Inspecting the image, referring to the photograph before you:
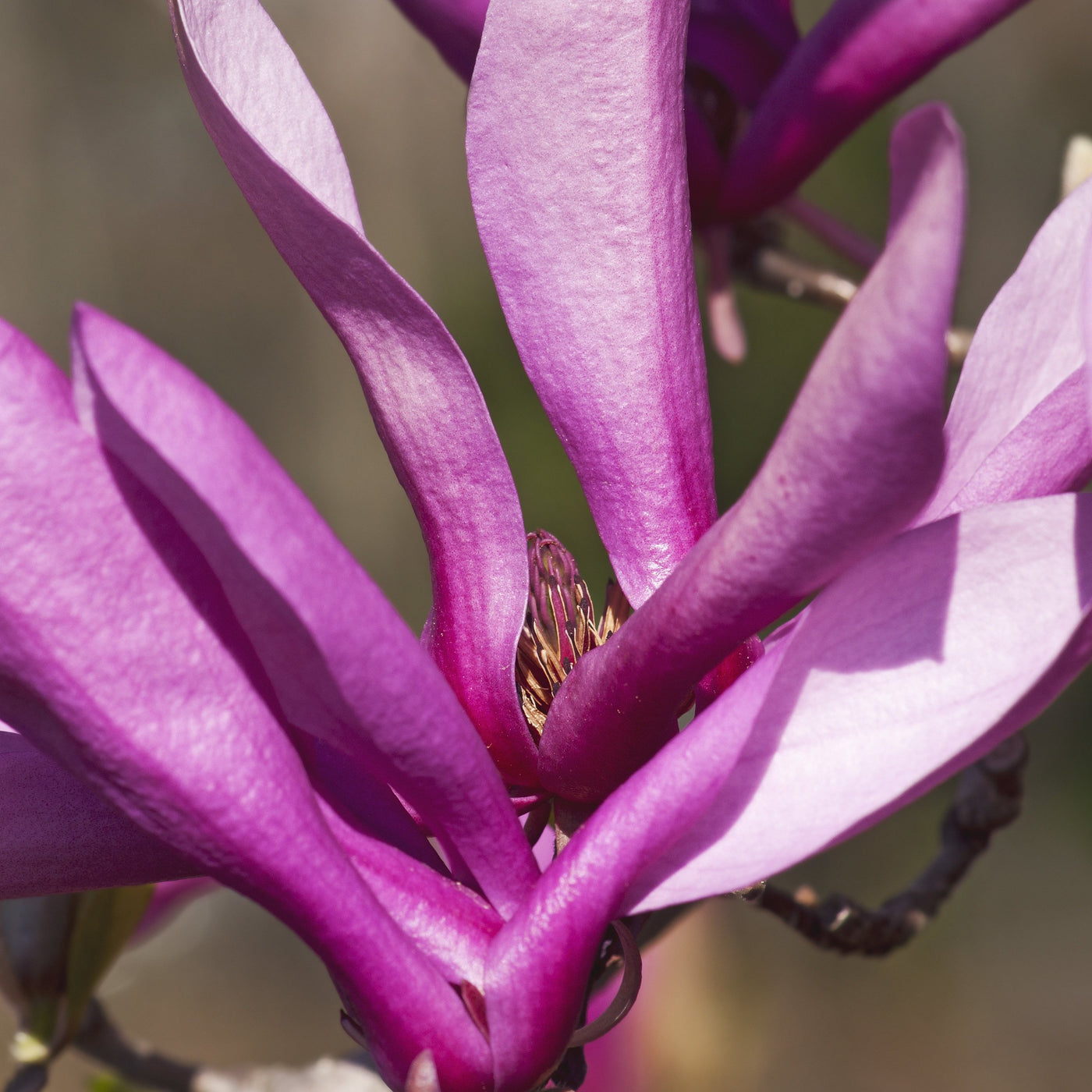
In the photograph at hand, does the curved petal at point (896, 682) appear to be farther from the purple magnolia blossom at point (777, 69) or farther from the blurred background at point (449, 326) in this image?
the blurred background at point (449, 326)

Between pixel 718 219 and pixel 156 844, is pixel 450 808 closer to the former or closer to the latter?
pixel 156 844

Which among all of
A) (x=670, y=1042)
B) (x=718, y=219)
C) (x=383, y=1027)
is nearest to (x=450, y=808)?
(x=383, y=1027)

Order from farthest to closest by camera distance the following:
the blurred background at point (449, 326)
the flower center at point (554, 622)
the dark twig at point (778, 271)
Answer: the blurred background at point (449, 326) < the dark twig at point (778, 271) < the flower center at point (554, 622)

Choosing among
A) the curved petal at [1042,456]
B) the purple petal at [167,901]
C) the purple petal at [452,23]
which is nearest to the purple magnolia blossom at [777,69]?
the purple petal at [452,23]

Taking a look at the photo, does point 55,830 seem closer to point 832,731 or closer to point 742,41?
point 832,731

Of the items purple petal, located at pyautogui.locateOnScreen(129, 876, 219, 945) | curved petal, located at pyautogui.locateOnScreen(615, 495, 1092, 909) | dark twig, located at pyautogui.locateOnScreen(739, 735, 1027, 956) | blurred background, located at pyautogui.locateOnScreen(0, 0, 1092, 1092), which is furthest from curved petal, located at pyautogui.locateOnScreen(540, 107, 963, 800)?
blurred background, located at pyautogui.locateOnScreen(0, 0, 1092, 1092)

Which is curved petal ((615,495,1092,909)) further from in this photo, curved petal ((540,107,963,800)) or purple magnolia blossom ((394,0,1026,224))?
purple magnolia blossom ((394,0,1026,224))
